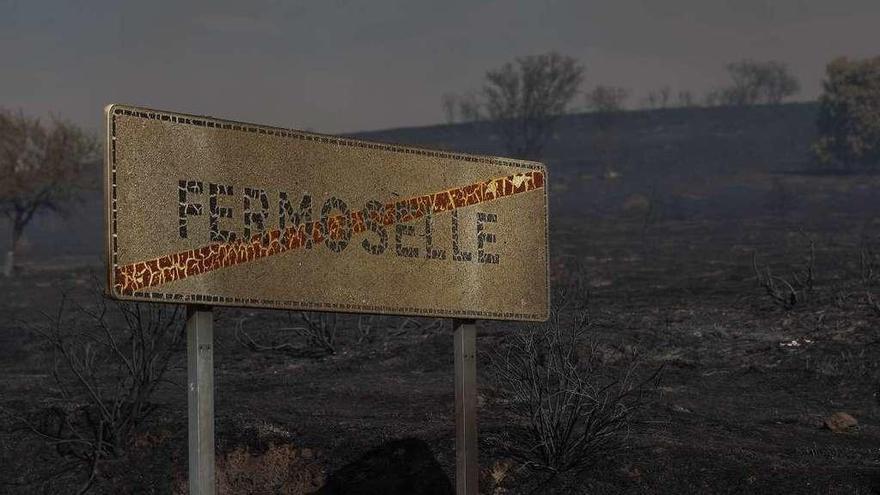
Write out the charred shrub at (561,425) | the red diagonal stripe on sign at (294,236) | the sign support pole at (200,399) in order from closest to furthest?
the red diagonal stripe on sign at (294,236) → the sign support pole at (200,399) → the charred shrub at (561,425)

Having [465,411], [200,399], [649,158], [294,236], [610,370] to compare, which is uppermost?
[649,158]

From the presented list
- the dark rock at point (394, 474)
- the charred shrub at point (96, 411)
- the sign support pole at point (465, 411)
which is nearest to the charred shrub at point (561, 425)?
the dark rock at point (394, 474)

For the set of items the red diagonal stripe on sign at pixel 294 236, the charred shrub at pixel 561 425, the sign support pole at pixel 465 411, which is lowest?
the charred shrub at pixel 561 425

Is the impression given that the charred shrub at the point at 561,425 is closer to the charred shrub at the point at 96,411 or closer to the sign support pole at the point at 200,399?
the charred shrub at the point at 96,411

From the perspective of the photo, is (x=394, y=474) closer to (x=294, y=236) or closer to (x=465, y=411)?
(x=465, y=411)

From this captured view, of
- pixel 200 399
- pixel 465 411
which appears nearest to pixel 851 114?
pixel 465 411

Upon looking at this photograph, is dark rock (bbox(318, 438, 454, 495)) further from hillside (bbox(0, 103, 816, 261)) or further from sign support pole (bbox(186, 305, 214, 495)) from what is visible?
hillside (bbox(0, 103, 816, 261))

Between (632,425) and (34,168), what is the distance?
40.8m

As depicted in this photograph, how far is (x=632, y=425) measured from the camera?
43.0 ft

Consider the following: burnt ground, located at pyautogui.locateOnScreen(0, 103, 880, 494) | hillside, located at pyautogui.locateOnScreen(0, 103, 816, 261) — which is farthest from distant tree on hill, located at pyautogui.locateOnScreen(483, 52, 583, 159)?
burnt ground, located at pyautogui.locateOnScreen(0, 103, 880, 494)

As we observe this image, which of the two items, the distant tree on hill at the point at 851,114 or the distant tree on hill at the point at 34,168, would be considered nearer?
the distant tree on hill at the point at 34,168

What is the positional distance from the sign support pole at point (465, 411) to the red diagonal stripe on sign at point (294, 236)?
78 centimetres

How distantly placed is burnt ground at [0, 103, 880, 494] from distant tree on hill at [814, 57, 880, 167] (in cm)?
4511

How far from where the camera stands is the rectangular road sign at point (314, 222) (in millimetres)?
6527
